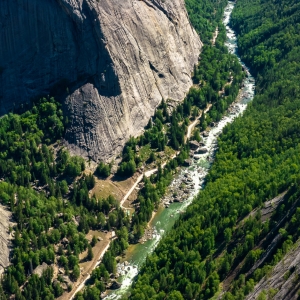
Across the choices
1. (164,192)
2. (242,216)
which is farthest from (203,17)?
(242,216)

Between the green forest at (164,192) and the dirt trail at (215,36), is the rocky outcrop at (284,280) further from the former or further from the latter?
the dirt trail at (215,36)

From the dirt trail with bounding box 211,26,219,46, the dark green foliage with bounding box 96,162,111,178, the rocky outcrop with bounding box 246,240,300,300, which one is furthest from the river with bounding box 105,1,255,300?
the rocky outcrop with bounding box 246,240,300,300

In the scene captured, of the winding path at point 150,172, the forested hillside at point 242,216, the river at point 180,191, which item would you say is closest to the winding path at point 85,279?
the river at point 180,191

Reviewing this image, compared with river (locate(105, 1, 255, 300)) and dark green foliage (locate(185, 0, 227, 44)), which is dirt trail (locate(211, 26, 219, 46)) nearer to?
dark green foliage (locate(185, 0, 227, 44))

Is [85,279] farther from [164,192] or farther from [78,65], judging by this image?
[78,65]

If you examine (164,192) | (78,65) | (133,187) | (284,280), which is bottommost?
(133,187)

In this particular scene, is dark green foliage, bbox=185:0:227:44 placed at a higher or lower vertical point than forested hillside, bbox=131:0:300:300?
higher

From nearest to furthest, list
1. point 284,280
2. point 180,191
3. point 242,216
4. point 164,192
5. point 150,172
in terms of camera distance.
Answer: point 284,280, point 242,216, point 164,192, point 180,191, point 150,172
